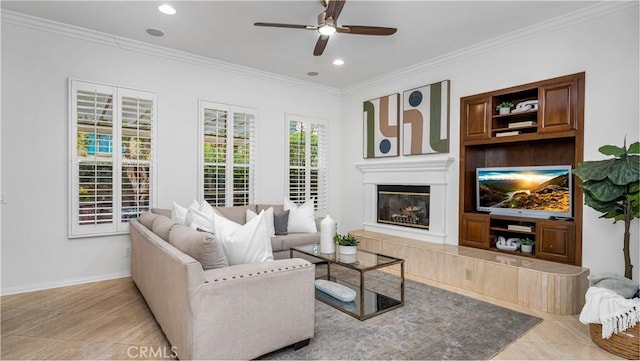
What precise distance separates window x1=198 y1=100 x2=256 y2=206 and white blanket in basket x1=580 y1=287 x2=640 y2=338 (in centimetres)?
428

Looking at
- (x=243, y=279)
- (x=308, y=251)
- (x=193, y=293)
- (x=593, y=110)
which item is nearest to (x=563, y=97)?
(x=593, y=110)

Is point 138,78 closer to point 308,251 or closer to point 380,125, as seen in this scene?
point 308,251

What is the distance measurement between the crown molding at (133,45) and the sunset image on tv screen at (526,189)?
11.3 ft

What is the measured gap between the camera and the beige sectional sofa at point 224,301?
1.99 meters

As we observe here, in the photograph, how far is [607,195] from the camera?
115 inches

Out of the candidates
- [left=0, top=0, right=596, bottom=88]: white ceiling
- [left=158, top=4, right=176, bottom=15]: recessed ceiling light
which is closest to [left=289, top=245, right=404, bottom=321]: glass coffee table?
[left=0, top=0, right=596, bottom=88]: white ceiling

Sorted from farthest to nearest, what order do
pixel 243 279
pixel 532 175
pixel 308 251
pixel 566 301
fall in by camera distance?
pixel 532 175, pixel 308 251, pixel 566 301, pixel 243 279

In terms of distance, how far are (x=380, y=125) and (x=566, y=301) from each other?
3.51 meters

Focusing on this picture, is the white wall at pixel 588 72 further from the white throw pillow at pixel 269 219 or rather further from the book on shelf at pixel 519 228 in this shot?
the white throw pillow at pixel 269 219

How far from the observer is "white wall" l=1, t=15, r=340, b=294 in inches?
142

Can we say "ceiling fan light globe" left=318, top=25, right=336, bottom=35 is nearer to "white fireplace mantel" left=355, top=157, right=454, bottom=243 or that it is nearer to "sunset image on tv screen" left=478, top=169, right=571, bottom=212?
"white fireplace mantel" left=355, top=157, right=454, bottom=243

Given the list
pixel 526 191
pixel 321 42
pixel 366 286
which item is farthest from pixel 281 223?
pixel 526 191

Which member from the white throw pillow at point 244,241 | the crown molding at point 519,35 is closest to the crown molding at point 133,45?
the crown molding at point 519,35

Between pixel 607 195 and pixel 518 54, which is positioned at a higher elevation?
pixel 518 54
